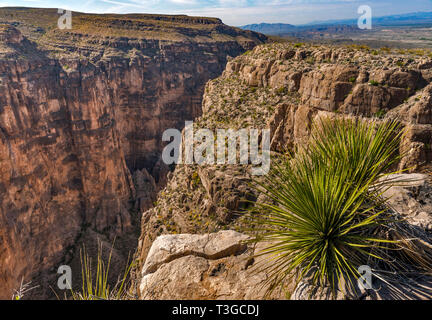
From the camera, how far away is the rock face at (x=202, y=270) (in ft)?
15.3

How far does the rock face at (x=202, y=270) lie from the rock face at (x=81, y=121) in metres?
27.2

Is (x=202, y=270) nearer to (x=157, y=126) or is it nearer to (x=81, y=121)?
(x=81, y=121)

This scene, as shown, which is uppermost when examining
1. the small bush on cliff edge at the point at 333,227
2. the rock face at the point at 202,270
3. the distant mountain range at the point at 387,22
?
the distant mountain range at the point at 387,22

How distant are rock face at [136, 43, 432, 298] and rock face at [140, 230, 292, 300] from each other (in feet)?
10.1

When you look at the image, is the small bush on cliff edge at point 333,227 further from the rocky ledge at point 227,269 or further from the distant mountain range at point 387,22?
the distant mountain range at point 387,22

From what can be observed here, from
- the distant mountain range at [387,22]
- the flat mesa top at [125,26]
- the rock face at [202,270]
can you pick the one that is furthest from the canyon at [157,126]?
the distant mountain range at [387,22]

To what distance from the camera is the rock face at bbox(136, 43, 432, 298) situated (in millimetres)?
11222

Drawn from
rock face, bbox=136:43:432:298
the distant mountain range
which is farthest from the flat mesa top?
rock face, bbox=136:43:432:298

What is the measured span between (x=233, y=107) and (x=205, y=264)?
1369 centimetres

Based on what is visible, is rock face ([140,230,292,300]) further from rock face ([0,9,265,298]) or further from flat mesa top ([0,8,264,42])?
flat mesa top ([0,8,264,42])

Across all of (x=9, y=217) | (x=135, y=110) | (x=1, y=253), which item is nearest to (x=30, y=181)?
(x=9, y=217)
